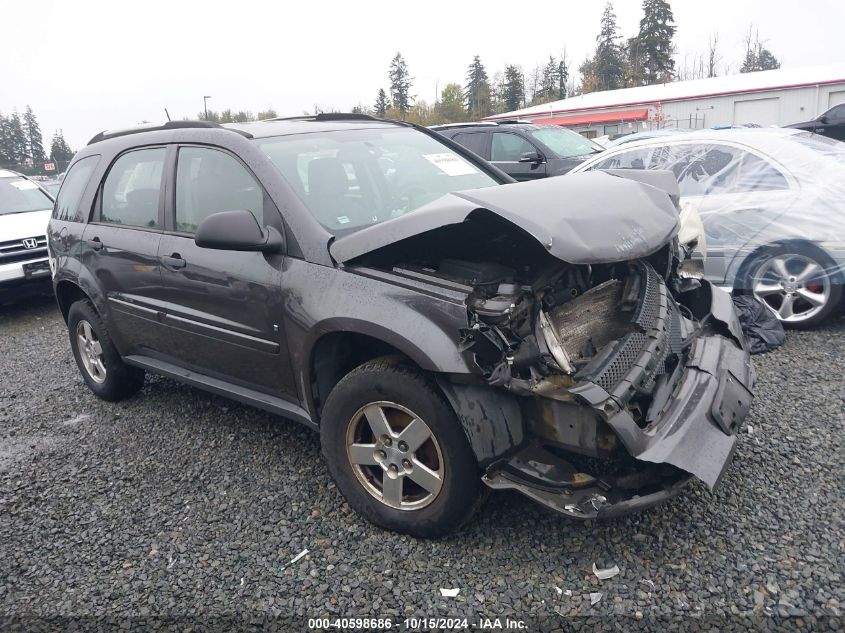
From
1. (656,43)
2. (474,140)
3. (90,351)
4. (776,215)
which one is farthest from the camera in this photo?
(656,43)

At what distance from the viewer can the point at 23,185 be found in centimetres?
922

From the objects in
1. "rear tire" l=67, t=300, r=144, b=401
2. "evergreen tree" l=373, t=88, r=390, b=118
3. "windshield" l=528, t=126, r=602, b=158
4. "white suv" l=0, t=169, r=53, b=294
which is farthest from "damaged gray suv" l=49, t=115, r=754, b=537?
"evergreen tree" l=373, t=88, r=390, b=118

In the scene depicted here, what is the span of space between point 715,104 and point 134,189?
3206 centimetres

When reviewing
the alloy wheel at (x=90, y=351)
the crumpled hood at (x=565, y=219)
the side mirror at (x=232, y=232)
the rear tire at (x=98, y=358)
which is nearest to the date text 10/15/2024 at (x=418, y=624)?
the crumpled hood at (x=565, y=219)

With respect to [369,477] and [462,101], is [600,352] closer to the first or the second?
[369,477]

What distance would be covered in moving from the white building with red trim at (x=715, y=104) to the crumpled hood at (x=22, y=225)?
2711 cm

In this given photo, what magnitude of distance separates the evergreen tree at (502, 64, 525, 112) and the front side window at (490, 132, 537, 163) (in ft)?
185

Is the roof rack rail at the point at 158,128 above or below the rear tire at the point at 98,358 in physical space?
above

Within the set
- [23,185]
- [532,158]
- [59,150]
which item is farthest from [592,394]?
[59,150]

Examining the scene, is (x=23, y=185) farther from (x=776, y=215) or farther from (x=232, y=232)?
(x=776, y=215)

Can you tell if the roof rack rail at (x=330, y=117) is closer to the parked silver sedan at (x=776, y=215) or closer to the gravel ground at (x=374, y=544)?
the gravel ground at (x=374, y=544)

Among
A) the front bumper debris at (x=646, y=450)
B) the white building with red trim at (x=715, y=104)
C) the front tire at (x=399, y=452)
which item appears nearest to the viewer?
the front bumper debris at (x=646, y=450)

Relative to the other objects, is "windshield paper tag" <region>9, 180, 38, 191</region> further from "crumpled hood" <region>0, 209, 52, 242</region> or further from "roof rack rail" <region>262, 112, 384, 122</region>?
"roof rack rail" <region>262, 112, 384, 122</region>

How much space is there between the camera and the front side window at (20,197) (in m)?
8.70
